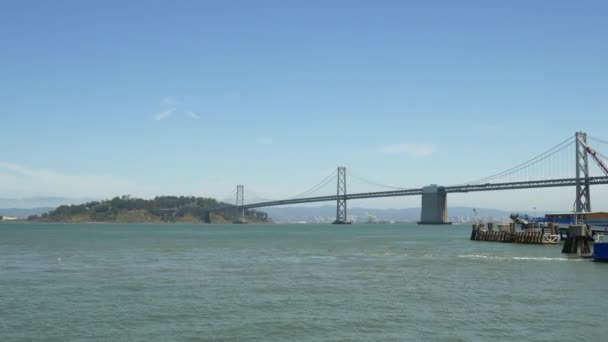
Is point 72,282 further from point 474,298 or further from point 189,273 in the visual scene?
point 474,298

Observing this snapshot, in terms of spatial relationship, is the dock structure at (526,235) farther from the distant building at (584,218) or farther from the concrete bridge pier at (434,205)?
the concrete bridge pier at (434,205)

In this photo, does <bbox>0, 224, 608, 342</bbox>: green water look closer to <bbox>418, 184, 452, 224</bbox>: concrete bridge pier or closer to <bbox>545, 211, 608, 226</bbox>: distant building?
<bbox>545, 211, 608, 226</bbox>: distant building

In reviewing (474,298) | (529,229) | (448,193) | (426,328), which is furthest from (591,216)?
(448,193)

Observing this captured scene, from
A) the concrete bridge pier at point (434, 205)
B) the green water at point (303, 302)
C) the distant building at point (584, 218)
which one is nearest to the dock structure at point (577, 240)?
the green water at point (303, 302)

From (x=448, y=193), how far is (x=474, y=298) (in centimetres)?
13304

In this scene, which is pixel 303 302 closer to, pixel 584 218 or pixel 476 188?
pixel 584 218

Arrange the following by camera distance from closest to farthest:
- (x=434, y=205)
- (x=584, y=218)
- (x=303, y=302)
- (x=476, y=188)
Answer: (x=303, y=302) < (x=584, y=218) < (x=476, y=188) < (x=434, y=205)

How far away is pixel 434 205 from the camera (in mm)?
164000

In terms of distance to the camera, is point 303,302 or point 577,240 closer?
point 303,302

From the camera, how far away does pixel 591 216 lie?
70.1 metres

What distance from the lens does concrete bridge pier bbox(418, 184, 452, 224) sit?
519 feet

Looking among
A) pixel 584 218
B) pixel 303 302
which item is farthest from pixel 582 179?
pixel 303 302

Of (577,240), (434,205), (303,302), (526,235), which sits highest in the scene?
(434,205)

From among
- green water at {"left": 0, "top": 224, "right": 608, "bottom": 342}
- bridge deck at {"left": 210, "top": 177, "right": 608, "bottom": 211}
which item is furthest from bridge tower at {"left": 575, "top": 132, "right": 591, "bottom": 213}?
green water at {"left": 0, "top": 224, "right": 608, "bottom": 342}
